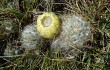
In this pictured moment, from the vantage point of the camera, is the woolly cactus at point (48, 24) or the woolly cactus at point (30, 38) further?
the woolly cactus at point (30, 38)

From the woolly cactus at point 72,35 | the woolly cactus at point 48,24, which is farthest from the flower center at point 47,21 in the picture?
the woolly cactus at point 72,35

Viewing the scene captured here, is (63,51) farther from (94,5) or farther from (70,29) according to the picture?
(94,5)

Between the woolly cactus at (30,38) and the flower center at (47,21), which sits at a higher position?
the flower center at (47,21)

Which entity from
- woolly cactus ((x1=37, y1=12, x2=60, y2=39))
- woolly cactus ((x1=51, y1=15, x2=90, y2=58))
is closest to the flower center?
woolly cactus ((x1=37, y1=12, x2=60, y2=39))

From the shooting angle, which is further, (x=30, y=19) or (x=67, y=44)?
(x=30, y=19)

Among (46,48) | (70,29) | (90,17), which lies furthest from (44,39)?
(90,17)

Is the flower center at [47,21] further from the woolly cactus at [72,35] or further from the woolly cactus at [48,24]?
the woolly cactus at [72,35]
